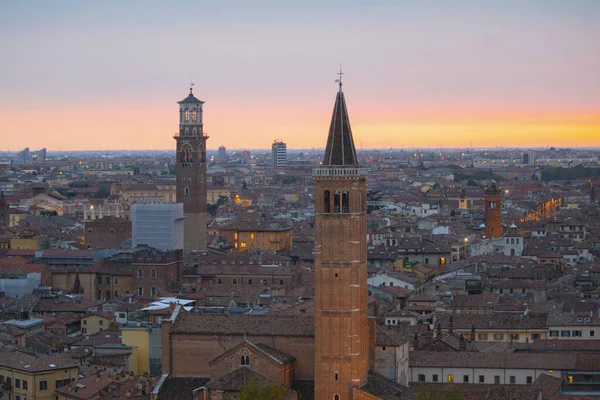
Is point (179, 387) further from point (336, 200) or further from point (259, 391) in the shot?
point (336, 200)

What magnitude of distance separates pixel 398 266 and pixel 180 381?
2923 cm

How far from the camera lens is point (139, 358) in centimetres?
3612

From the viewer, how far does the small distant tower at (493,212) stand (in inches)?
2891

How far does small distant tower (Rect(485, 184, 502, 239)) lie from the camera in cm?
7344

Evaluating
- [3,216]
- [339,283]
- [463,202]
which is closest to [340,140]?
[339,283]

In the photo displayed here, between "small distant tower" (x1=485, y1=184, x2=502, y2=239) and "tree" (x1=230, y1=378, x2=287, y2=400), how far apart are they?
45.8 meters

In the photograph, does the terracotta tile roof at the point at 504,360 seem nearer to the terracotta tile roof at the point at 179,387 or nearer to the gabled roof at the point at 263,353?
the gabled roof at the point at 263,353

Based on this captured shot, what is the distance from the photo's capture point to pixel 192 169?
6806 centimetres

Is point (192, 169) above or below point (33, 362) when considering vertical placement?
above

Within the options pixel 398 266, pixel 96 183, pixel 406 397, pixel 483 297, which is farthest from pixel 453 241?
pixel 96 183

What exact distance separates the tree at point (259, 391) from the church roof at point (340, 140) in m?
5.64

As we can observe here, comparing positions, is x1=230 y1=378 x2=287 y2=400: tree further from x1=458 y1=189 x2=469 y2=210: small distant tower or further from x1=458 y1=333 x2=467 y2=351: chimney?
x1=458 y1=189 x2=469 y2=210: small distant tower

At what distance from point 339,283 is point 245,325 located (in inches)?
109

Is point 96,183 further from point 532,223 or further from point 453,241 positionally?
point 453,241
